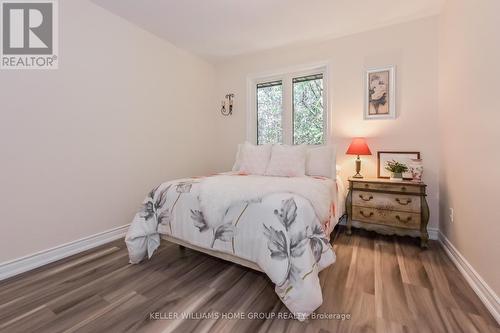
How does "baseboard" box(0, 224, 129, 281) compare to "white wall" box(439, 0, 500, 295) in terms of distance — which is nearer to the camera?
"white wall" box(439, 0, 500, 295)

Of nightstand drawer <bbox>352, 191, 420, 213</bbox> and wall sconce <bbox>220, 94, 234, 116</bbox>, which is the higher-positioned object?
wall sconce <bbox>220, 94, 234, 116</bbox>

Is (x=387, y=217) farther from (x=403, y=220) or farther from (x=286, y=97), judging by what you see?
(x=286, y=97)

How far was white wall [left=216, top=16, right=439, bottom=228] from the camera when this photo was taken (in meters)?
2.63

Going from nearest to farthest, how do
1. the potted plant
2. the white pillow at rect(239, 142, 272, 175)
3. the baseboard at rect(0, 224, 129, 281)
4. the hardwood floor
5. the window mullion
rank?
the hardwood floor → the baseboard at rect(0, 224, 129, 281) → the potted plant → the white pillow at rect(239, 142, 272, 175) → the window mullion

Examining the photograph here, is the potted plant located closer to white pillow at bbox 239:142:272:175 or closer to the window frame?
the window frame

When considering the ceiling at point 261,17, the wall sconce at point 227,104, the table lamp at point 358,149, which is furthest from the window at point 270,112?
the table lamp at point 358,149

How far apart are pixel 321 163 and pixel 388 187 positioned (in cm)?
74

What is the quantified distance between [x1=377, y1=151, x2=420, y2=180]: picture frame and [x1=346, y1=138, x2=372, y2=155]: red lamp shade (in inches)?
7.3

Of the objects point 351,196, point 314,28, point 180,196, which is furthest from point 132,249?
point 314,28

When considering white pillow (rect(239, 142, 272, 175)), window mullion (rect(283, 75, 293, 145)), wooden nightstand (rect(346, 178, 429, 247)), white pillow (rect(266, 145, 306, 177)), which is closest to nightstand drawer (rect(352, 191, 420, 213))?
wooden nightstand (rect(346, 178, 429, 247))

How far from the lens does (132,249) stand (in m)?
1.99

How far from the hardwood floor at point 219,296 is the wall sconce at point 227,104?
2541 mm

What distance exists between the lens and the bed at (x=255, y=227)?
54.5 inches

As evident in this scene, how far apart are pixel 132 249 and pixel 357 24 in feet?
11.5
